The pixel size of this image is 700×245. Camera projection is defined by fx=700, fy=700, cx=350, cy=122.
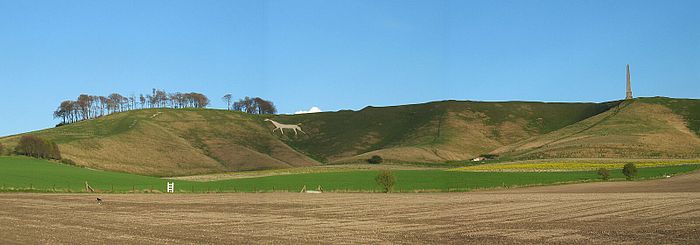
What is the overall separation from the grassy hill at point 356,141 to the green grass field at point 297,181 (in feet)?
→ 106

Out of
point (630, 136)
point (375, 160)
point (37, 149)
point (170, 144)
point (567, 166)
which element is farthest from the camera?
point (170, 144)

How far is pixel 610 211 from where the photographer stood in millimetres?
36000

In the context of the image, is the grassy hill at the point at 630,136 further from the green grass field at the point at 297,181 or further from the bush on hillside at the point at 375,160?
the green grass field at the point at 297,181

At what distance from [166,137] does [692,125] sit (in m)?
123

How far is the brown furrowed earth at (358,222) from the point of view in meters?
24.7

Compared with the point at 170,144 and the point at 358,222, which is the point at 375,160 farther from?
the point at 358,222

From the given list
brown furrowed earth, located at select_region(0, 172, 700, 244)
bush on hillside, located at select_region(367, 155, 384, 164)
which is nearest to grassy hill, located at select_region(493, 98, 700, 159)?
bush on hillside, located at select_region(367, 155, 384, 164)

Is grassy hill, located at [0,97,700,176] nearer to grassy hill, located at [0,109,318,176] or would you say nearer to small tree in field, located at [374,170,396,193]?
grassy hill, located at [0,109,318,176]

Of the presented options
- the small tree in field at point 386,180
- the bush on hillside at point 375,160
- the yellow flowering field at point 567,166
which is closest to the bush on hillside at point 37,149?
the bush on hillside at point 375,160

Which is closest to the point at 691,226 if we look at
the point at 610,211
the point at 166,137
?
the point at 610,211

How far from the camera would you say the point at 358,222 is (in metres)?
32.4

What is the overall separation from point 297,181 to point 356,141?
107118 millimetres

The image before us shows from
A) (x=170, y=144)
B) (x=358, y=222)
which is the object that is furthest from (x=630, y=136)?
(x=358, y=222)

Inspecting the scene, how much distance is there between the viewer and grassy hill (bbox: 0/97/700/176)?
12812 centimetres
